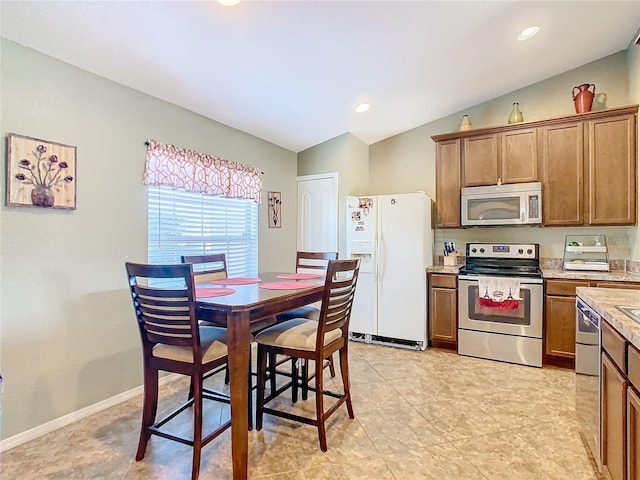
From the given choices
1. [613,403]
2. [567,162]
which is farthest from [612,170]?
[613,403]

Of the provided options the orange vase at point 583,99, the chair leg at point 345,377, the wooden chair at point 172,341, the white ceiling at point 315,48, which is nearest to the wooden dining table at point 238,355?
the wooden chair at point 172,341

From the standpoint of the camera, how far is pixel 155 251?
2811 mm

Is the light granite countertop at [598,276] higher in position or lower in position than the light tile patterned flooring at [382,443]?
higher

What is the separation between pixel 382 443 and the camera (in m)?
1.99

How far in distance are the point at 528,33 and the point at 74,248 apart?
378 centimetres

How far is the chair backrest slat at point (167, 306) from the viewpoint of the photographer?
1574mm

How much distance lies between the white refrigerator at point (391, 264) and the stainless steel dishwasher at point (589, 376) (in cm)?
172

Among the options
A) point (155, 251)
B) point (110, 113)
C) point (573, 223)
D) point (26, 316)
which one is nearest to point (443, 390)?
point (573, 223)

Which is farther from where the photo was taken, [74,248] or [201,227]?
[201,227]

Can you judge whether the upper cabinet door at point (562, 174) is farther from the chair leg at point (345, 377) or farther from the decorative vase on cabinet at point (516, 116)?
the chair leg at point (345, 377)

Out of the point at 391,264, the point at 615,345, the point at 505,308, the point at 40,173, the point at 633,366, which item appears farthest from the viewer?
the point at 391,264

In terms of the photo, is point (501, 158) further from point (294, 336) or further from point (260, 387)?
point (260, 387)

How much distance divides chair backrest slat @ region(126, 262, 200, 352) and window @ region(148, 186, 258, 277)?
3.81ft

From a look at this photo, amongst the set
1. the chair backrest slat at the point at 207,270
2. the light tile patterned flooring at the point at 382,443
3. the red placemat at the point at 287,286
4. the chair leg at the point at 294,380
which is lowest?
the light tile patterned flooring at the point at 382,443
